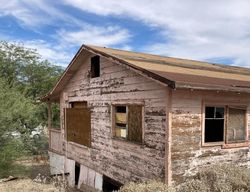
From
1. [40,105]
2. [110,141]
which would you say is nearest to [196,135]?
[110,141]

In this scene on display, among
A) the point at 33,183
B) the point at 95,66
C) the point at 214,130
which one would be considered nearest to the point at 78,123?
the point at 95,66

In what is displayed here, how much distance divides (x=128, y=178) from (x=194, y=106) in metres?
3.12

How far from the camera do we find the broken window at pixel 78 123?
12.1 meters

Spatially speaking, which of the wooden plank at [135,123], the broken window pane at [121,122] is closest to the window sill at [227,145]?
the wooden plank at [135,123]

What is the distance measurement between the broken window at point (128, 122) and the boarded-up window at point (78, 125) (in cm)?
227

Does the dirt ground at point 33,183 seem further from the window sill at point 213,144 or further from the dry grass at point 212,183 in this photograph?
the window sill at point 213,144

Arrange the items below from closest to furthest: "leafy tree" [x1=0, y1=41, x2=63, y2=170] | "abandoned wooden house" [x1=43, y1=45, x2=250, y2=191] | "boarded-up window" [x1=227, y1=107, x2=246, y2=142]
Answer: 1. "abandoned wooden house" [x1=43, y1=45, x2=250, y2=191]
2. "boarded-up window" [x1=227, y1=107, x2=246, y2=142]
3. "leafy tree" [x1=0, y1=41, x2=63, y2=170]

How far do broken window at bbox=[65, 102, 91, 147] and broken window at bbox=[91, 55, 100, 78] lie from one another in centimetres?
152

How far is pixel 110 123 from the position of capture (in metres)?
10.3

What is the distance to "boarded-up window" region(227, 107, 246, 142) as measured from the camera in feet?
29.3

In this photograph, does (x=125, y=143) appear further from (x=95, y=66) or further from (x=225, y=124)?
(x=95, y=66)

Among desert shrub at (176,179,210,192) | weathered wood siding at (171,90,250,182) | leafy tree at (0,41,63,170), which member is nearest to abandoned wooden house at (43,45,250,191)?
weathered wood siding at (171,90,250,182)

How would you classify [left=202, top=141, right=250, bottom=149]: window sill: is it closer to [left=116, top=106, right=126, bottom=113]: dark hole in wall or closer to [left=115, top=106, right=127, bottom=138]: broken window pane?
[left=115, top=106, right=127, bottom=138]: broken window pane

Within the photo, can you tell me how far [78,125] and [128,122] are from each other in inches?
164
